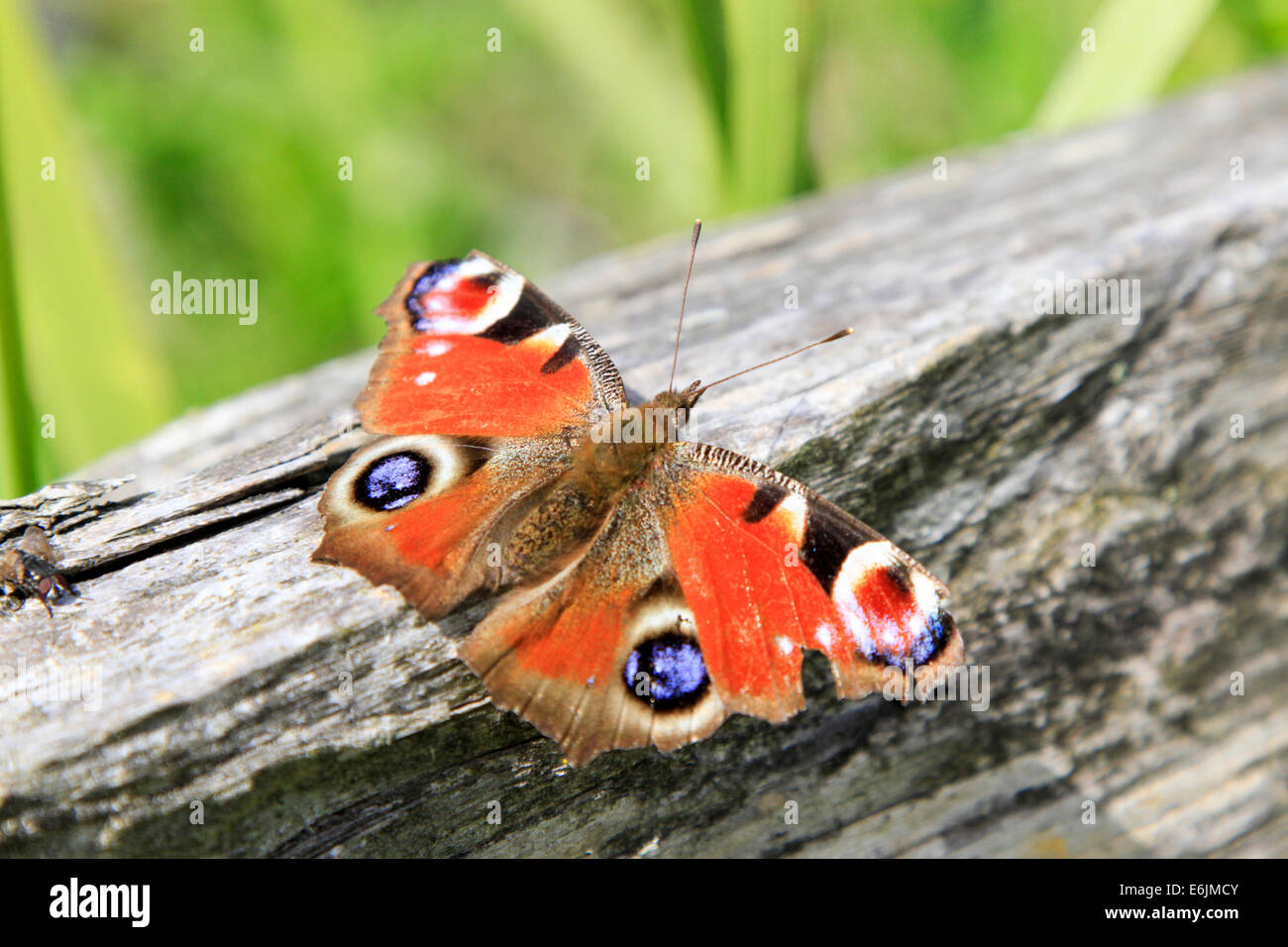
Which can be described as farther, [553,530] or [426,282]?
[426,282]

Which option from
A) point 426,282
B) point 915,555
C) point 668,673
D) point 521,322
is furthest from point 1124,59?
point 668,673

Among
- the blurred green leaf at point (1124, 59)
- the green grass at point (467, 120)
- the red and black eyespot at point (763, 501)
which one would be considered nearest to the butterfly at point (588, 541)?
the red and black eyespot at point (763, 501)

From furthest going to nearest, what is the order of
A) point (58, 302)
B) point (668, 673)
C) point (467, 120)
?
point (467, 120), point (58, 302), point (668, 673)

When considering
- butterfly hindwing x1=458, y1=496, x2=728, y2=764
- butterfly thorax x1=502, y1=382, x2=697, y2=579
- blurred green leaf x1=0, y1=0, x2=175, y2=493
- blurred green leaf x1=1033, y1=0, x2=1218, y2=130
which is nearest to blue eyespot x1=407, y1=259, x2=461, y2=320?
butterfly thorax x1=502, y1=382, x2=697, y2=579

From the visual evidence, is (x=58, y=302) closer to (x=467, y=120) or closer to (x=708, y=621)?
(x=708, y=621)

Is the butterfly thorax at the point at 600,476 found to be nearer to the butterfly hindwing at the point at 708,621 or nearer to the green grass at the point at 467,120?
the butterfly hindwing at the point at 708,621

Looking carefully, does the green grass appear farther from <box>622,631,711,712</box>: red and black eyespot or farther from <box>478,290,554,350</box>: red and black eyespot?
<box>622,631,711,712</box>: red and black eyespot

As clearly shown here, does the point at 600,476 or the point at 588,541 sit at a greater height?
the point at 600,476
